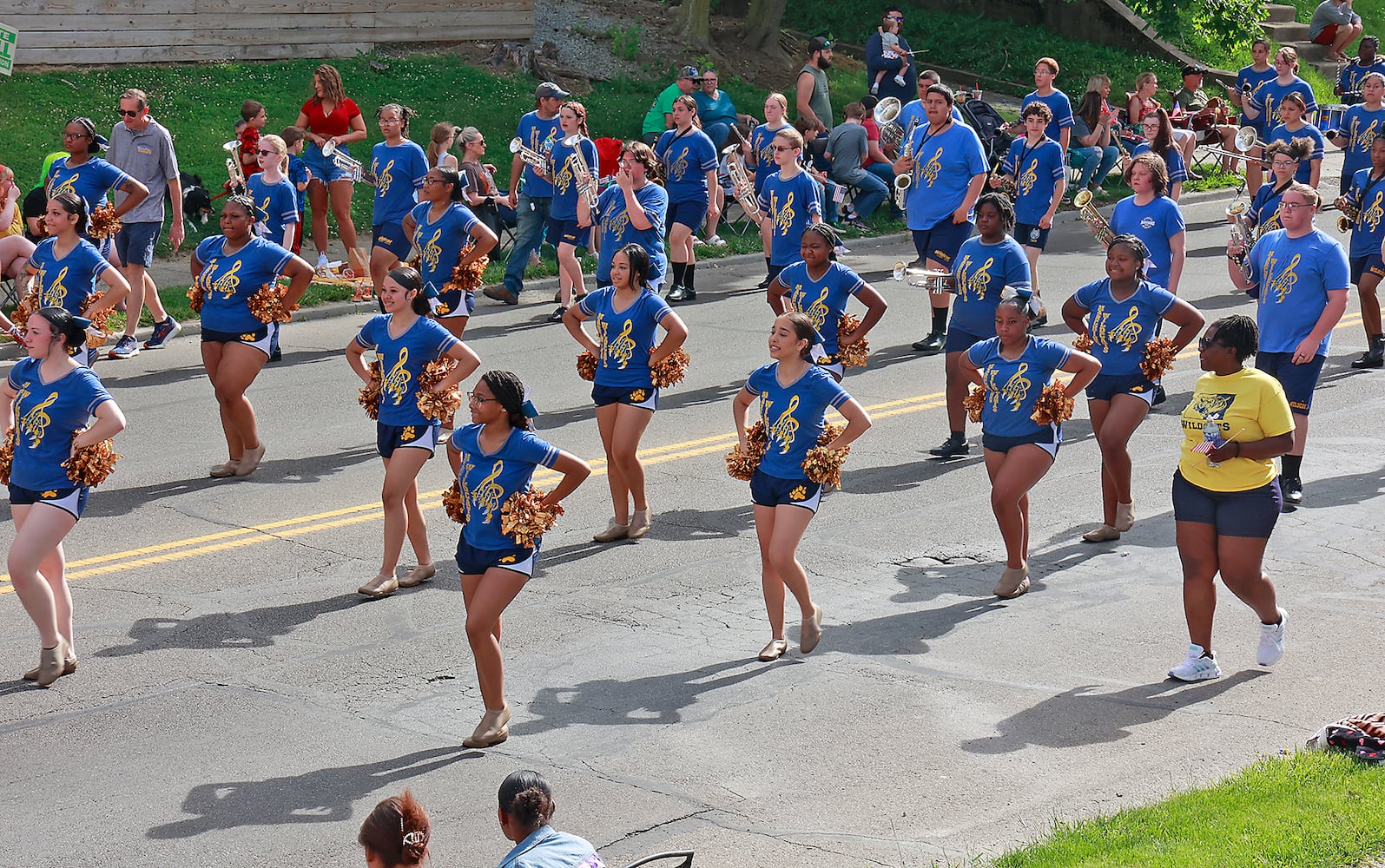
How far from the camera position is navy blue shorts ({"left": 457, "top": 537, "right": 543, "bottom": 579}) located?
7730 mm

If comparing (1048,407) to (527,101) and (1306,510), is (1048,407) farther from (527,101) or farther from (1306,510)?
(527,101)

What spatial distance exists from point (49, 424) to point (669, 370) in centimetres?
385

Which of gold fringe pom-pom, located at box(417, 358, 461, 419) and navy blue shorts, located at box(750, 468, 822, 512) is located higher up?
gold fringe pom-pom, located at box(417, 358, 461, 419)

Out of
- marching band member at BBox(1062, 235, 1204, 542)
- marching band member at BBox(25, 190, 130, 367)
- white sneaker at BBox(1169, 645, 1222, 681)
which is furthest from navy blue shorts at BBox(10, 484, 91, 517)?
marching band member at BBox(1062, 235, 1204, 542)

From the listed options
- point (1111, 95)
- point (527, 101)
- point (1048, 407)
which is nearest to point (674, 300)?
point (527, 101)

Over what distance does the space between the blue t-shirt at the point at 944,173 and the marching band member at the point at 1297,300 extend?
399 centimetres

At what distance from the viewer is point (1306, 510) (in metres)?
11.2

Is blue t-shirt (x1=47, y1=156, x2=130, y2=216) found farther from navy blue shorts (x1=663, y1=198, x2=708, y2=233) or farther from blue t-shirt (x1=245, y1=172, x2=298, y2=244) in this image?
navy blue shorts (x1=663, y1=198, x2=708, y2=233)

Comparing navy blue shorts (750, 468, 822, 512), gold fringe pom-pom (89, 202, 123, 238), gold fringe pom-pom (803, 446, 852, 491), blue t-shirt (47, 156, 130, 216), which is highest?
blue t-shirt (47, 156, 130, 216)

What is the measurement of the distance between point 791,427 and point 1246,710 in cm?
265

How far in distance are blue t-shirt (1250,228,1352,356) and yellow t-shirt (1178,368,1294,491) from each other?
9.89 feet

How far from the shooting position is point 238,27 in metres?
23.9

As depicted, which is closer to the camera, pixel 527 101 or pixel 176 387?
pixel 176 387

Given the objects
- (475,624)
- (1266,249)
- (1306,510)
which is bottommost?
(1306,510)
